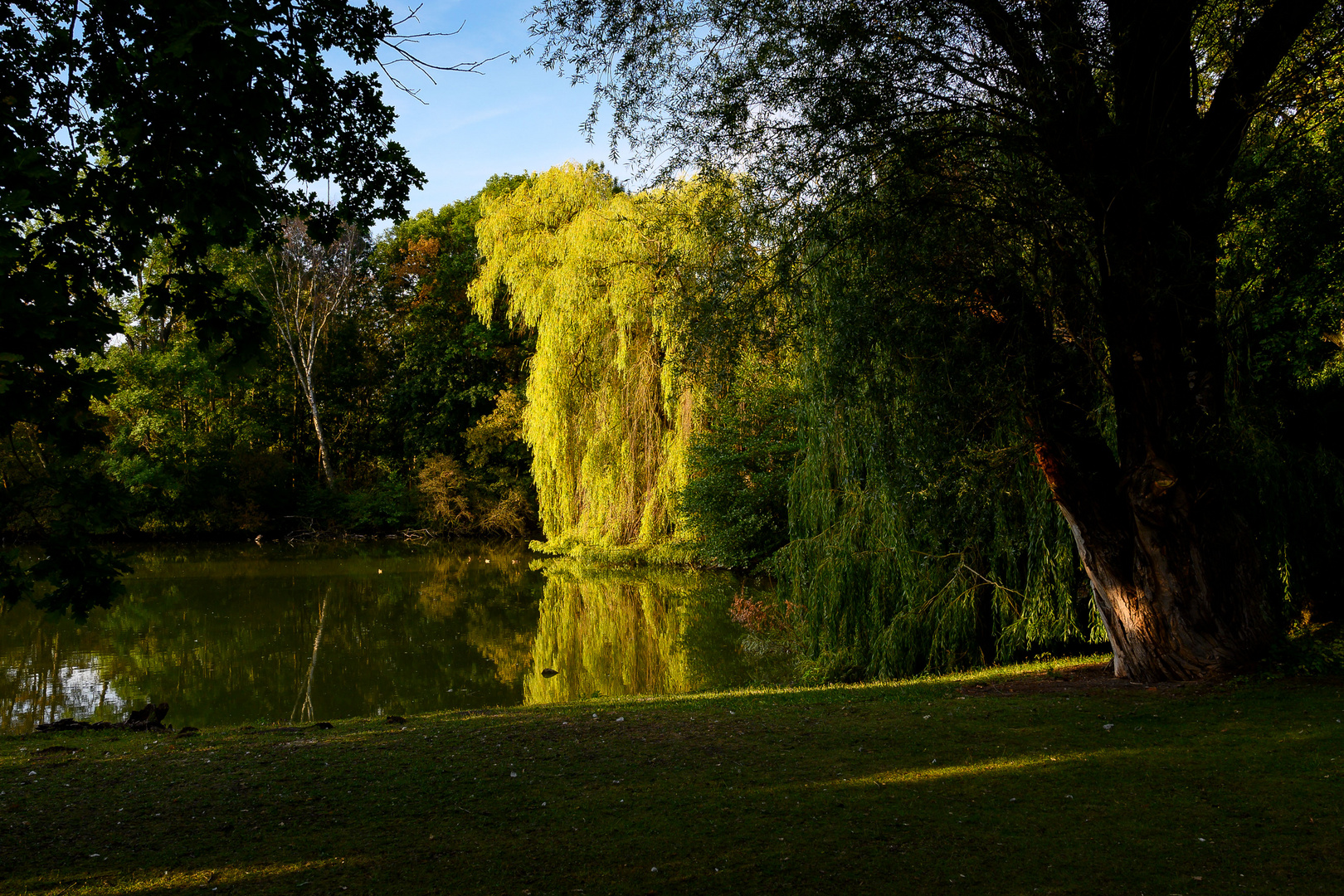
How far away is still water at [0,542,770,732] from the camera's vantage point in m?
11.5

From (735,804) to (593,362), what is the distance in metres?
18.1

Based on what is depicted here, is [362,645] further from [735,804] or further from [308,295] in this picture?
[308,295]

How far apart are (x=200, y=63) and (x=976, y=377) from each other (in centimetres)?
624

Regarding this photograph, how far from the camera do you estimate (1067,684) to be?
27.4 ft

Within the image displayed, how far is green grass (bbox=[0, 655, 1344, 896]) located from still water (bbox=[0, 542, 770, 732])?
3.14 meters

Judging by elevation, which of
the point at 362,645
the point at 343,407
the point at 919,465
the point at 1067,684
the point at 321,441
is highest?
the point at 343,407

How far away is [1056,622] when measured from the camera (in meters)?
9.96

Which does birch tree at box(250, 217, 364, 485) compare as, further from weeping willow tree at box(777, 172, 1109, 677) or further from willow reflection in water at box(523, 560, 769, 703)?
weeping willow tree at box(777, 172, 1109, 677)

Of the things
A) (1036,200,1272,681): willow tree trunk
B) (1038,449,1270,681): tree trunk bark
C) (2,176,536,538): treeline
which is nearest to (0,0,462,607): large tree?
(1036,200,1272,681): willow tree trunk

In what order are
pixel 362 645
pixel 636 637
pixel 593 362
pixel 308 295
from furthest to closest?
pixel 308 295
pixel 593 362
pixel 636 637
pixel 362 645

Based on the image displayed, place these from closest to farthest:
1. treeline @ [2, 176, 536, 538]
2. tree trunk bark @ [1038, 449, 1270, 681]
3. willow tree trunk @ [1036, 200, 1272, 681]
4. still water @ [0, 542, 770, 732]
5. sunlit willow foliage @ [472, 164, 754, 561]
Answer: willow tree trunk @ [1036, 200, 1272, 681]
tree trunk bark @ [1038, 449, 1270, 681]
still water @ [0, 542, 770, 732]
sunlit willow foliage @ [472, 164, 754, 561]
treeline @ [2, 176, 536, 538]

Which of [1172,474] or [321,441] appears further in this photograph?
[321,441]

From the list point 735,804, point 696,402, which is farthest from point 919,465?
point 696,402

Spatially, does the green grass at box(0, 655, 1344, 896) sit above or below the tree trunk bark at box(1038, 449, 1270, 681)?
below
